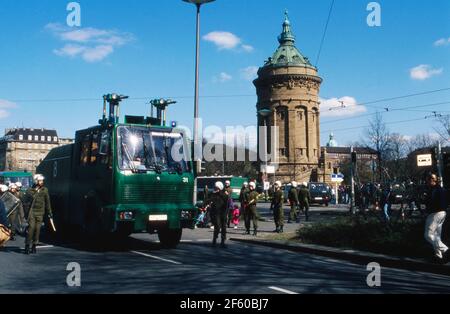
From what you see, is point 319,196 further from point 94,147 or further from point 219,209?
point 94,147

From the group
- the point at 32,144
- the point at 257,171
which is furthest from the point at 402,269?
the point at 32,144

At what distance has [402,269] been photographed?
10.5m

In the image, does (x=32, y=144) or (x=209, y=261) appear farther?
(x=32, y=144)

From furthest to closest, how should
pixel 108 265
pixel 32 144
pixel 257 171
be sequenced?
1. pixel 32 144
2. pixel 257 171
3. pixel 108 265

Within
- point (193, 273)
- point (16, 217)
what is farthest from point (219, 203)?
point (16, 217)

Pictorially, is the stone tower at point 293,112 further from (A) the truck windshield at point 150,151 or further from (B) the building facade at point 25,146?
(B) the building facade at point 25,146

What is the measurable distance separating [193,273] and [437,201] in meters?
5.51

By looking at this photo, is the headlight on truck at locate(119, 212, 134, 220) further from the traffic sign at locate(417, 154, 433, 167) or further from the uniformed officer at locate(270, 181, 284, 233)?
the traffic sign at locate(417, 154, 433, 167)

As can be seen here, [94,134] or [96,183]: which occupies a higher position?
[94,134]

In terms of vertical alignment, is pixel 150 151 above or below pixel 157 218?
above

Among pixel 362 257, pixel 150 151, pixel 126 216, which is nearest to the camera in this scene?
pixel 362 257

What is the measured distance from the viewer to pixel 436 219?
10.5m
